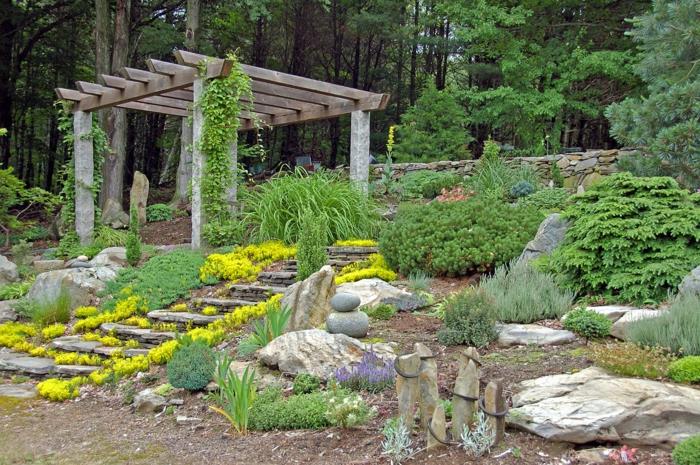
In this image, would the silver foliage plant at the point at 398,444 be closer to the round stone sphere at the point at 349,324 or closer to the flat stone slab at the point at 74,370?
the round stone sphere at the point at 349,324

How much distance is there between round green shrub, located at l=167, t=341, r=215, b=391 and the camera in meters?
4.67

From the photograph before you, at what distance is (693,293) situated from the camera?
464cm

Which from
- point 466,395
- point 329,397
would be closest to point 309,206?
point 329,397

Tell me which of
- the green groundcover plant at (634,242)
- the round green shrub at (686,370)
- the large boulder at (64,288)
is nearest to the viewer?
the round green shrub at (686,370)

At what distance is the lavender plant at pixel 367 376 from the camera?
409 cm

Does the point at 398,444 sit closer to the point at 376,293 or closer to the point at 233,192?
the point at 376,293

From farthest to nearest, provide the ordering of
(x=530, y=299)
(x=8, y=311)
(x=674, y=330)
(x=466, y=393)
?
(x=8, y=311) < (x=530, y=299) < (x=674, y=330) < (x=466, y=393)

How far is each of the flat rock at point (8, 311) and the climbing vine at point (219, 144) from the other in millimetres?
2732

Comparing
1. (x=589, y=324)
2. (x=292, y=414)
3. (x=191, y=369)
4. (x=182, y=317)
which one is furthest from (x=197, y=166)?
(x=589, y=324)

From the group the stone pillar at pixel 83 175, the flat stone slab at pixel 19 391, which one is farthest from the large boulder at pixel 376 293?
the stone pillar at pixel 83 175

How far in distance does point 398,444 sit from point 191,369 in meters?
2.16

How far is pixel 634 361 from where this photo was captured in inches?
141

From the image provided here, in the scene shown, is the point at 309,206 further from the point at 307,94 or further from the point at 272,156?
the point at 272,156

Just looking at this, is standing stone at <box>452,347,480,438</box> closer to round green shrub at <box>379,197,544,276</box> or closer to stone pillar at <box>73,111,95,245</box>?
round green shrub at <box>379,197,544,276</box>
